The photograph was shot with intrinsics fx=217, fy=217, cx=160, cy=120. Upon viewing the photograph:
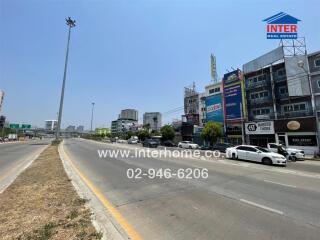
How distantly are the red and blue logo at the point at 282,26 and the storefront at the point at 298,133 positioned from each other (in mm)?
14619

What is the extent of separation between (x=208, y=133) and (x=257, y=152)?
21.0 meters

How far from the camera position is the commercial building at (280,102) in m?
31.9

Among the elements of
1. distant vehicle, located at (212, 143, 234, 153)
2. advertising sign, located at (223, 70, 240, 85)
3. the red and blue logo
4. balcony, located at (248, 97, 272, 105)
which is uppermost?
the red and blue logo

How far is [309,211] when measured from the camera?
6.43 meters

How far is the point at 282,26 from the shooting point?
36.7 meters

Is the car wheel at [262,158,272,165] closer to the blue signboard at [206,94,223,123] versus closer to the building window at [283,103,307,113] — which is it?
the building window at [283,103,307,113]

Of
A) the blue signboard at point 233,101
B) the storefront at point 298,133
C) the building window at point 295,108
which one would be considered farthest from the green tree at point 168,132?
the building window at point 295,108

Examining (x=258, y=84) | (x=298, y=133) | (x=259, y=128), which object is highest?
(x=258, y=84)

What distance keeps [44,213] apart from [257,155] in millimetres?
19112

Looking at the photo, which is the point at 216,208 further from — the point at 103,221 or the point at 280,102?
the point at 280,102

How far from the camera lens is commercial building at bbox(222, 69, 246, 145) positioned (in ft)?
139

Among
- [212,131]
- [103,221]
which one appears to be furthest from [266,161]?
[212,131]

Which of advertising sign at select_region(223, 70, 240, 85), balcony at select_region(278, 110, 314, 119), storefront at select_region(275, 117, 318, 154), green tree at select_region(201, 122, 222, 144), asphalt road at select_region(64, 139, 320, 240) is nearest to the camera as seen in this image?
asphalt road at select_region(64, 139, 320, 240)

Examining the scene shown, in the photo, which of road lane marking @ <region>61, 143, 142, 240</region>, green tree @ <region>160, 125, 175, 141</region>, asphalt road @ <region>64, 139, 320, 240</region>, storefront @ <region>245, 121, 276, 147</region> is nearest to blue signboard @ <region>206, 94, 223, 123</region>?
storefront @ <region>245, 121, 276, 147</region>
